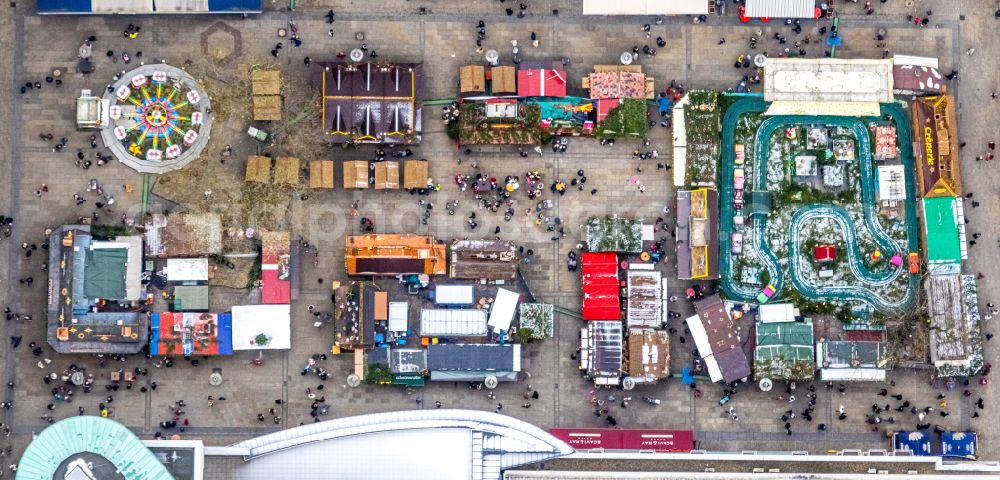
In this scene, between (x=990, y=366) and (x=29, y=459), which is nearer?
(x=29, y=459)

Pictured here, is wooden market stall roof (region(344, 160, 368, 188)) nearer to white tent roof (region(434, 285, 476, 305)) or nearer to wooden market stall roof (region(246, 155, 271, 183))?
wooden market stall roof (region(246, 155, 271, 183))

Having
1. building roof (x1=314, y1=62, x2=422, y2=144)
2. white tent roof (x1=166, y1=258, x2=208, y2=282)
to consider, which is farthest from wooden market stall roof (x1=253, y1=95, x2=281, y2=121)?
white tent roof (x1=166, y1=258, x2=208, y2=282)

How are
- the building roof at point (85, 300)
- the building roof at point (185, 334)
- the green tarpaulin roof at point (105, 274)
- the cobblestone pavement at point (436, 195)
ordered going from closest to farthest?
1. the building roof at point (85, 300)
2. the green tarpaulin roof at point (105, 274)
3. the building roof at point (185, 334)
4. the cobblestone pavement at point (436, 195)

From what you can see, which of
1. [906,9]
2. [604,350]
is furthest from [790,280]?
[906,9]

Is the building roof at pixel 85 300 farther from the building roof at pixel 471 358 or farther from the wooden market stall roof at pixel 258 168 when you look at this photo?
A: the building roof at pixel 471 358

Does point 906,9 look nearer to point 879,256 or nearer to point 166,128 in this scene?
point 879,256

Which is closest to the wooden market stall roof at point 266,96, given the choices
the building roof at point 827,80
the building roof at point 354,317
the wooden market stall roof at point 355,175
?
the wooden market stall roof at point 355,175

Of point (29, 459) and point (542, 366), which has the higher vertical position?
point (542, 366)
